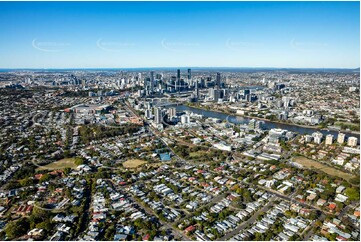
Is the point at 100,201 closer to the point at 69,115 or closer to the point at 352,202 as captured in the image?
the point at 352,202

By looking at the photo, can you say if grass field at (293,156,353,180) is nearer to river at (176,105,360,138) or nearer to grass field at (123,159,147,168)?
river at (176,105,360,138)

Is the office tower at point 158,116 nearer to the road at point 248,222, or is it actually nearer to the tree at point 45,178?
the tree at point 45,178

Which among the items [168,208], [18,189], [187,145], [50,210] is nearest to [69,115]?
[187,145]

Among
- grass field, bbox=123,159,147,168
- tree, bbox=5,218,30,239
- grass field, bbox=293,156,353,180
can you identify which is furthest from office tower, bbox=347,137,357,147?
tree, bbox=5,218,30,239

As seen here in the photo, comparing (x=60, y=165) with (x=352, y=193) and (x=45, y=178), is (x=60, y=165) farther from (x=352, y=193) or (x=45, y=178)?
(x=352, y=193)

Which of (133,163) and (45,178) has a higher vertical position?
(45,178)

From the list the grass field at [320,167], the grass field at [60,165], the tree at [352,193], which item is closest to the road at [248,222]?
the tree at [352,193]

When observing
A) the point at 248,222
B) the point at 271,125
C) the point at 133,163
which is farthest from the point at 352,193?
the point at 271,125

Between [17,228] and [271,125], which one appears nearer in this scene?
[17,228]
